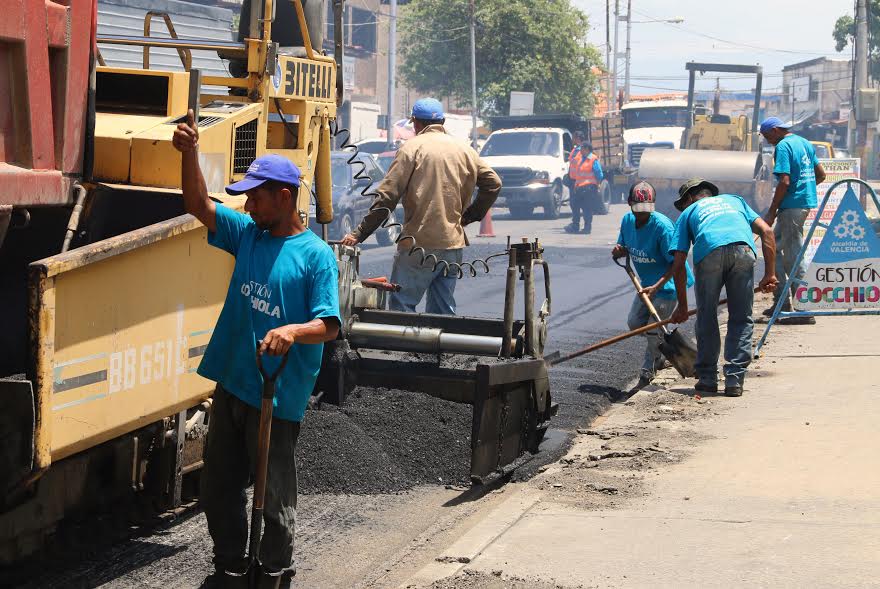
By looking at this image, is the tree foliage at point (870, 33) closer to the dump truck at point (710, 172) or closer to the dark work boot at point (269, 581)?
the dump truck at point (710, 172)

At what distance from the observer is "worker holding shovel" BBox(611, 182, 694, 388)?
9562 mm

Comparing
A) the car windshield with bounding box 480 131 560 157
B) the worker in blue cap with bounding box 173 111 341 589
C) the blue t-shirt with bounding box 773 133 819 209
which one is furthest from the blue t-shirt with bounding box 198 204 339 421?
the car windshield with bounding box 480 131 560 157

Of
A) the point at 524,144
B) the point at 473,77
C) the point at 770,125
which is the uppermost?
the point at 473,77

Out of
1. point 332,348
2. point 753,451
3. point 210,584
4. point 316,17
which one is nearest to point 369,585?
point 210,584

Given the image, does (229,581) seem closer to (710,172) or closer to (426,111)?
(426,111)

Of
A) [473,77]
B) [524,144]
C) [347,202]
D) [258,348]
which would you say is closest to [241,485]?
[258,348]

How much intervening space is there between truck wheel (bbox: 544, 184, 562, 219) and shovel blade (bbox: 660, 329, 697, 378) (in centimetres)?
2033

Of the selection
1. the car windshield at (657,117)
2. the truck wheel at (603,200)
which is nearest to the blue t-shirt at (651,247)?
the truck wheel at (603,200)

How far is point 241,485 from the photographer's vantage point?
4.71 m

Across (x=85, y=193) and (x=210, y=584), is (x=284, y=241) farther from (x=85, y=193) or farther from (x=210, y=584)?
(x=210, y=584)

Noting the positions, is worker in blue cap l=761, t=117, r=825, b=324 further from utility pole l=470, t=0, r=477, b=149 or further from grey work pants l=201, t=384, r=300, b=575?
utility pole l=470, t=0, r=477, b=149

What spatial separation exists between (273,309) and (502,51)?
46291 mm

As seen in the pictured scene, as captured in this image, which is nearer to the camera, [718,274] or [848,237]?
[718,274]

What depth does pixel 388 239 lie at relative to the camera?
22406mm
